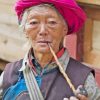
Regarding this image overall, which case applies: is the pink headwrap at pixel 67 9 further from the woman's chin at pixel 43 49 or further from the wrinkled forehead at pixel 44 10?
the woman's chin at pixel 43 49

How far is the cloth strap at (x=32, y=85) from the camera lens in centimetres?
232

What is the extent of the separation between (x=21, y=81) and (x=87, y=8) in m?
1.20

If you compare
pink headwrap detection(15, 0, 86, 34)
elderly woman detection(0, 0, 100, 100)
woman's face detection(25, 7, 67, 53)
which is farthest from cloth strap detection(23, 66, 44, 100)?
pink headwrap detection(15, 0, 86, 34)

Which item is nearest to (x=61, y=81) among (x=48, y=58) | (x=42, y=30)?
(x=48, y=58)

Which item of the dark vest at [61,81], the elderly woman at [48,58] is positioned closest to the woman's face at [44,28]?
the elderly woman at [48,58]

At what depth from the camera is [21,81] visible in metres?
2.42

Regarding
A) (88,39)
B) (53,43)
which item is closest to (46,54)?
(53,43)

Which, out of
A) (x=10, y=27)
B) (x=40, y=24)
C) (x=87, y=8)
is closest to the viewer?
(x=40, y=24)

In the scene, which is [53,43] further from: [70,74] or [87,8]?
[87,8]

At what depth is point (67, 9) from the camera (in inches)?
91.4

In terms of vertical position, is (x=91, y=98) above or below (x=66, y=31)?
below

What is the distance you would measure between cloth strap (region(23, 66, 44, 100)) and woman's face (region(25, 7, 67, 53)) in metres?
0.15

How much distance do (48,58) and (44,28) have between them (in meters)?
0.17

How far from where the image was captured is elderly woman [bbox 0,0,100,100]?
229cm
